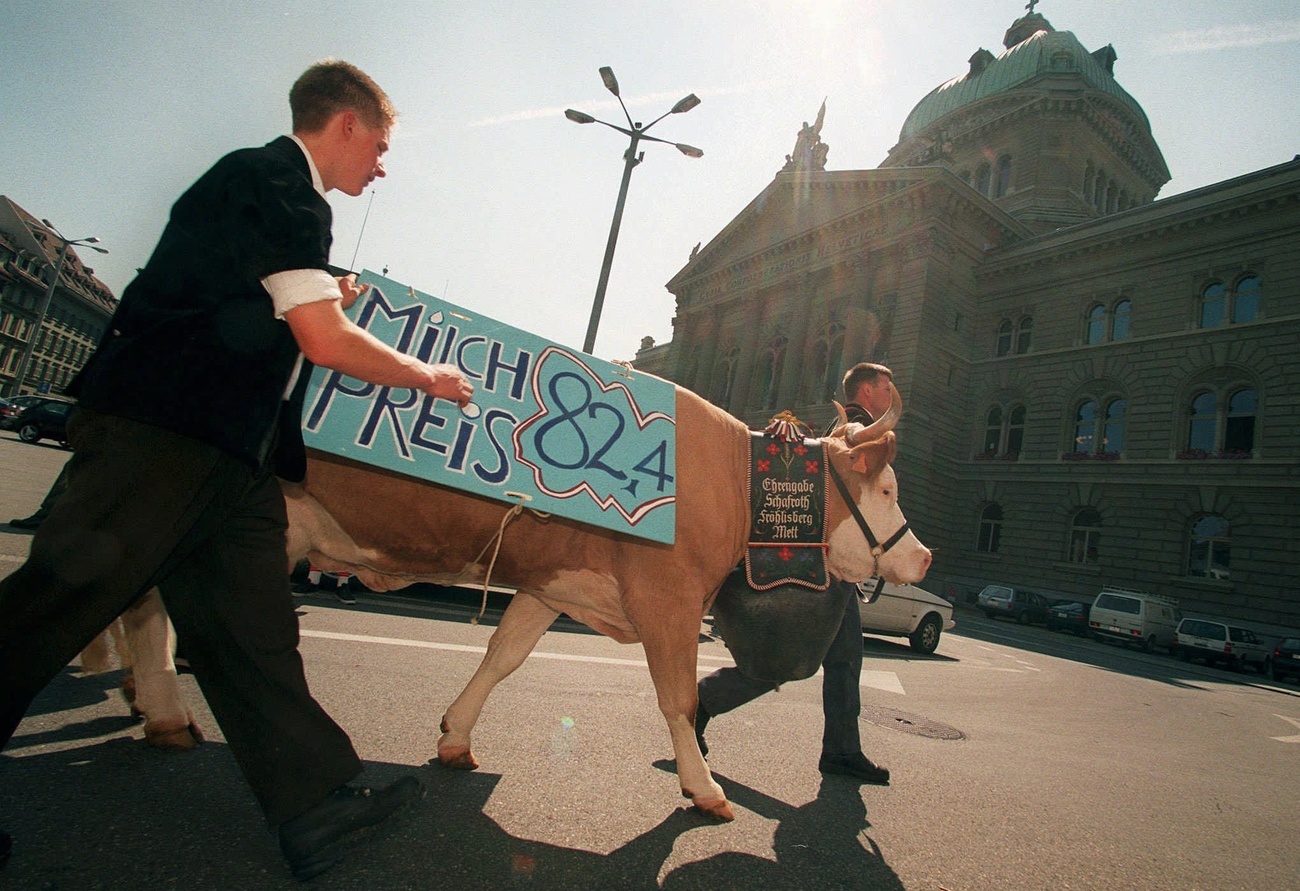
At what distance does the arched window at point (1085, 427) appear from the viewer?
28.1m

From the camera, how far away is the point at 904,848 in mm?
2668

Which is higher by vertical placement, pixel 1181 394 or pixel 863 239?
pixel 863 239

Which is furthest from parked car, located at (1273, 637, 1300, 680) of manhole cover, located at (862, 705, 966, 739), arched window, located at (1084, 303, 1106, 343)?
manhole cover, located at (862, 705, 966, 739)

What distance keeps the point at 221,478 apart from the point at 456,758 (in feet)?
5.27

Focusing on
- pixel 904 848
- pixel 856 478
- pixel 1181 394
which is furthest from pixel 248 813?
pixel 1181 394

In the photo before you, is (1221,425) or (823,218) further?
(823,218)

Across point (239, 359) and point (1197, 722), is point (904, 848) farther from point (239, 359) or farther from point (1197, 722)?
point (1197, 722)

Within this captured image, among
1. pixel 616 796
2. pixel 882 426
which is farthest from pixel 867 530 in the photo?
pixel 616 796

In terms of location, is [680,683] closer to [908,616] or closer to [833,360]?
[908,616]

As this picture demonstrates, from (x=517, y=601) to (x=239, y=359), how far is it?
1649mm

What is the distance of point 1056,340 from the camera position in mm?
30047

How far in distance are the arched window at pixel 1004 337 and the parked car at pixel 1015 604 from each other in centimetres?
1250

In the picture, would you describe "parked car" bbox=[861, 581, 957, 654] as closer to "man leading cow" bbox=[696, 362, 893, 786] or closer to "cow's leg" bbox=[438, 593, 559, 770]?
"man leading cow" bbox=[696, 362, 893, 786]

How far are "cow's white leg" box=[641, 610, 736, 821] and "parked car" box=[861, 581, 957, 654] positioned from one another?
341 inches
